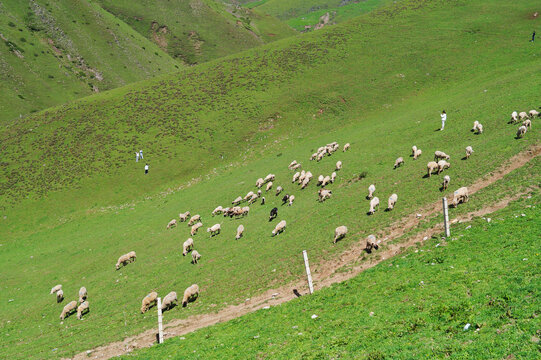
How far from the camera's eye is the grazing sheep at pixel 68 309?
22.1 m

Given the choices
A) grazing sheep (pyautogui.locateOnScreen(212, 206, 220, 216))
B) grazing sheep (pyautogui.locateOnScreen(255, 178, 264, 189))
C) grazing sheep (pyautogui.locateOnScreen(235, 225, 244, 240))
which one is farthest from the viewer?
grazing sheep (pyautogui.locateOnScreen(255, 178, 264, 189))

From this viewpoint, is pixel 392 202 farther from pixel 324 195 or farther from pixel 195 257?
pixel 195 257

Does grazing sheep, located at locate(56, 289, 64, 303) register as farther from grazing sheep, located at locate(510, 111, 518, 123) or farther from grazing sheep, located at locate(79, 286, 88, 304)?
grazing sheep, located at locate(510, 111, 518, 123)

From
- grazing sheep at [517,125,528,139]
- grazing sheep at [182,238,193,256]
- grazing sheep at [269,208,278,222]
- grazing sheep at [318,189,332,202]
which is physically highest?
grazing sheep at [517,125,528,139]

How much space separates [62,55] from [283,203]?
105m

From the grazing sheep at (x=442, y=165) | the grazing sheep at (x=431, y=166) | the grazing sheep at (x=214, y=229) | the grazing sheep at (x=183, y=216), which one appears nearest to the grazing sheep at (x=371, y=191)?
the grazing sheep at (x=431, y=166)

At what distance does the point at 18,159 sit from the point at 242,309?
58365 mm

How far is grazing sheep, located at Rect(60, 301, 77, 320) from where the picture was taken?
2213 cm

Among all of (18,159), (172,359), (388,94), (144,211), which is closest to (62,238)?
(144,211)

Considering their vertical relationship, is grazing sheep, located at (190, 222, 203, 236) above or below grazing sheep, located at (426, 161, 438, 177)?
below

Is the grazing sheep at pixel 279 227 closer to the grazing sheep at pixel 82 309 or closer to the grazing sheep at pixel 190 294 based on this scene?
the grazing sheep at pixel 190 294

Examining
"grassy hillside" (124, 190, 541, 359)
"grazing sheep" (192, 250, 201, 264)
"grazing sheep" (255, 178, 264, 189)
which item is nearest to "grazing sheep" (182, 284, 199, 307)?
"grassy hillside" (124, 190, 541, 359)

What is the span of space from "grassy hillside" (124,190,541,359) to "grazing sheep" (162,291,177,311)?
13.8ft

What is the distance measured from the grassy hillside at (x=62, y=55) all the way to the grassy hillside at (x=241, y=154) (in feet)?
85.7
